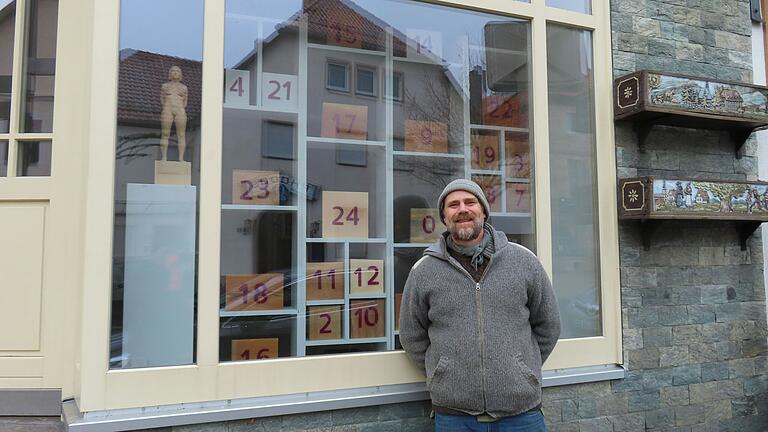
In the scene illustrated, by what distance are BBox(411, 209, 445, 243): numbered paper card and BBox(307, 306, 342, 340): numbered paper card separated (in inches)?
23.3

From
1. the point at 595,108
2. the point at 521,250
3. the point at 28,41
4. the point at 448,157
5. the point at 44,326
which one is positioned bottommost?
the point at 44,326

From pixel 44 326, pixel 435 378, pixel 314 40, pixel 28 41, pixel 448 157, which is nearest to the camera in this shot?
pixel 435 378

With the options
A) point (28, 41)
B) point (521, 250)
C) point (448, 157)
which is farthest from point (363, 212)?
point (28, 41)

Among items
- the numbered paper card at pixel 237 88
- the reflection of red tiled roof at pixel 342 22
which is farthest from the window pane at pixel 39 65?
the reflection of red tiled roof at pixel 342 22

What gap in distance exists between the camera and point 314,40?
2.85 m

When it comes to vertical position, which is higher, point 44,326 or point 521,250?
point 521,250

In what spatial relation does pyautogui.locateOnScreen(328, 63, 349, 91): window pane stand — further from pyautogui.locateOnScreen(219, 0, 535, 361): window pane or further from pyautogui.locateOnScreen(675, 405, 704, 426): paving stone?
pyautogui.locateOnScreen(675, 405, 704, 426): paving stone

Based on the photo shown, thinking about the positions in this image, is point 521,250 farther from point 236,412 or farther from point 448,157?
point 236,412

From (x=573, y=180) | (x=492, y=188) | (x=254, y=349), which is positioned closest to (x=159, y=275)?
(x=254, y=349)

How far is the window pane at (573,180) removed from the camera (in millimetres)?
2984

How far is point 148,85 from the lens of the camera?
7.78 ft

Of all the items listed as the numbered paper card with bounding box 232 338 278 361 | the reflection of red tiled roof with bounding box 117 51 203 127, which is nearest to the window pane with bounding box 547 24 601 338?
the numbered paper card with bounding box 232 338 278 361

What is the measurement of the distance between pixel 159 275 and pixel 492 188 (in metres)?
1.78

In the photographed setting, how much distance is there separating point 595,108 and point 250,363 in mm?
2284
